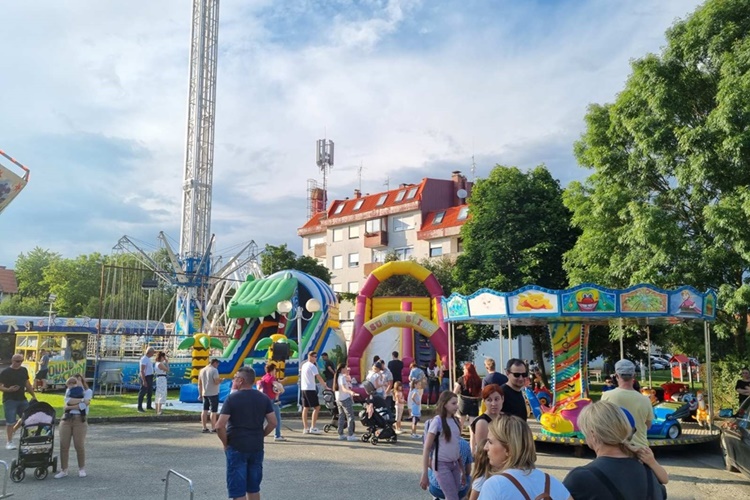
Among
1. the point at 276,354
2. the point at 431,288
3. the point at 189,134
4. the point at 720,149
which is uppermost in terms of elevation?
the point at 189,134

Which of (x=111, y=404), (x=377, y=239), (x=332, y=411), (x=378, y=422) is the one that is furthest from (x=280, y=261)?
(x=378, y=422)

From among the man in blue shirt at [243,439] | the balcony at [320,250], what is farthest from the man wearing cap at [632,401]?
the balcony at [320,250]

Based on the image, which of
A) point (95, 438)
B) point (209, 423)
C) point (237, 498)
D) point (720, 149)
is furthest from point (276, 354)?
point (720, 149)

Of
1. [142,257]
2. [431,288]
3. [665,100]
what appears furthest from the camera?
[142,257]

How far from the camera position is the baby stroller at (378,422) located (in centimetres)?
1274

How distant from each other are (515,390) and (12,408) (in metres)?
8.52

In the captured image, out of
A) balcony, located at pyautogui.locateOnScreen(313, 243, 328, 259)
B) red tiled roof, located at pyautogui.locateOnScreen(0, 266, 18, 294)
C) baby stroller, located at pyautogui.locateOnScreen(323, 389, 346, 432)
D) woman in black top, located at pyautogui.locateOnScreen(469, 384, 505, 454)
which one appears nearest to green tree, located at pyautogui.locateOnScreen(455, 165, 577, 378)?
baby stroller, located at pyautogui.locateOnScreen(323, 389, 346, 432)

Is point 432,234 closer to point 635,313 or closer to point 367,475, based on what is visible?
point 635,313

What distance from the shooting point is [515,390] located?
6695mm

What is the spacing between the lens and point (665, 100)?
18141mm

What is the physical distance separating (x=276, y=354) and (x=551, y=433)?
8143 mm

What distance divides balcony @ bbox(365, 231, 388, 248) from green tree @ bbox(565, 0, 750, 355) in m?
31.5

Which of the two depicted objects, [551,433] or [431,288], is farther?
[431,288]

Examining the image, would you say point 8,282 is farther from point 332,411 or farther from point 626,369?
point 626,369
